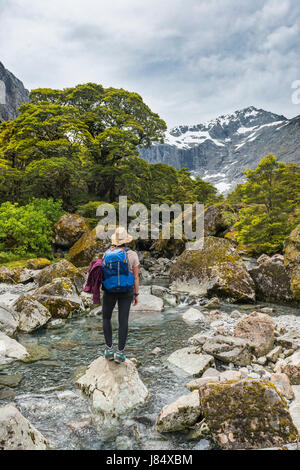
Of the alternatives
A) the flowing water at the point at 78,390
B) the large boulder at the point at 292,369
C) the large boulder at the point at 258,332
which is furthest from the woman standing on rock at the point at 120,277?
the large boulder at the point at 258,332

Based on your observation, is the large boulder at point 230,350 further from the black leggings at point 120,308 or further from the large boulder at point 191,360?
the black leggings at point 120,308

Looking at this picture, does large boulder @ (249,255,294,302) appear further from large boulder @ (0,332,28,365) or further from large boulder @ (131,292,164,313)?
large boulder @ (0,332,28,365)

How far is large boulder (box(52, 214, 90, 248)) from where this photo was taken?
21406mm

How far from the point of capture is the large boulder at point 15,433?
A: 10.0ft

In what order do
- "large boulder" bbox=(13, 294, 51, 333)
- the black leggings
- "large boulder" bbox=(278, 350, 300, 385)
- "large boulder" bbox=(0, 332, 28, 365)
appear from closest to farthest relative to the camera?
the black leggings
"large boulder" bbox=(278, 350, 300, 385)
"large boulder" bbox=(0, 332, 28, 365)
"large boulder" bbox=(13, 294, 51, 333)

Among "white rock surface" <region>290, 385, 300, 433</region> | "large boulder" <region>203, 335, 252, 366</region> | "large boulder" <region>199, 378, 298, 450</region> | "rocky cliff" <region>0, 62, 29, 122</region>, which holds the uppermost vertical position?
"rocky cliff" <region>0, 62, 29, 122</region>

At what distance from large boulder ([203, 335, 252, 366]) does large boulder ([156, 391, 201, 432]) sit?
234 cm

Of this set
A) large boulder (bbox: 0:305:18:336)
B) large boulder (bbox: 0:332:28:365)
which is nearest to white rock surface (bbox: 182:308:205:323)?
large boulder (bbox: 0:332:28:365)

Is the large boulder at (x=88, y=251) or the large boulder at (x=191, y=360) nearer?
the large boulder at (x=191, y=360)

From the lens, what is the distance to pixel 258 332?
6.99m

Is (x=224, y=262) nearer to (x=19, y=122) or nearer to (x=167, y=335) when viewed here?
(x=167, y=335)

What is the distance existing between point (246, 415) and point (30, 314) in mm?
7557

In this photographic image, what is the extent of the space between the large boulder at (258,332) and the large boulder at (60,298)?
6.26m
